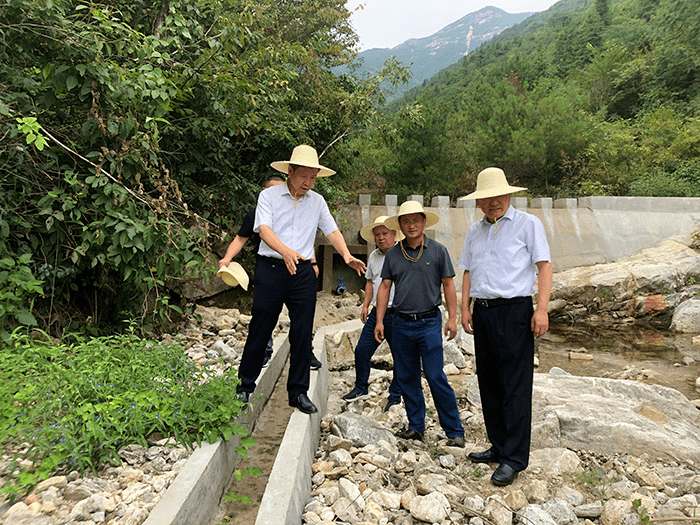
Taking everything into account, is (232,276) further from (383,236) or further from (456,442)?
(456,442)

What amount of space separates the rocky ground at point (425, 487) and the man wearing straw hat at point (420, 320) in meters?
0.26

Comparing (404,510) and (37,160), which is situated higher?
(37,160)

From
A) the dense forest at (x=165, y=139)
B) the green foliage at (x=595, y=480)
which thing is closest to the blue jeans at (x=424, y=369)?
the green foliage at (x=595, y=480)

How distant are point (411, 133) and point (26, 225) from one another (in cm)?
1485

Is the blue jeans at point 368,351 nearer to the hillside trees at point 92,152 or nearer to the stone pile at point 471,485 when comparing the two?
the stone pile at point 471,485

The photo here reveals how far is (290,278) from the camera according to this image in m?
3.59

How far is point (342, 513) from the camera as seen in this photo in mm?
2729

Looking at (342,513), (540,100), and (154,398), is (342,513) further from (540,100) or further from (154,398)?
(540,100)

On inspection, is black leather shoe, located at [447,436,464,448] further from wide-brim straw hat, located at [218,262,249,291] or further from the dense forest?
the dense forest

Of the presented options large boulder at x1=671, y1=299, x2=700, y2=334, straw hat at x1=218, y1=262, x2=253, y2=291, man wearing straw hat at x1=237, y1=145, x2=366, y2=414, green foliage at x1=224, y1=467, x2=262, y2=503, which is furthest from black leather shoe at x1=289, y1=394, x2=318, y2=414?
large boulder at x1=671, y1=299, x2=700, y2=334

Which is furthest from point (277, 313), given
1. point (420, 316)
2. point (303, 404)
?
point (420, 316)

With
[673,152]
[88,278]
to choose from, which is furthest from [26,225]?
[673,152]

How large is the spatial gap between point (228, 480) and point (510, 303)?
7.76ft

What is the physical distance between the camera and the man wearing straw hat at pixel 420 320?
3.85 meters
